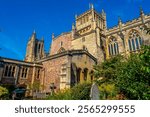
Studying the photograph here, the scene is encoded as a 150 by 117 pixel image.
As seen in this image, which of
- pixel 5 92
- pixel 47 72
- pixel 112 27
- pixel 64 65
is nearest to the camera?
pixel 5 92

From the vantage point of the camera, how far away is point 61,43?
156 feet

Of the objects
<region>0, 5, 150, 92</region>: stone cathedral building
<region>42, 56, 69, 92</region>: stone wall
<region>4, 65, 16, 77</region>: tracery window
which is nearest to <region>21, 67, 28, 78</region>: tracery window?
<region>0, 5, 150, 92</region>: stone cathedral building

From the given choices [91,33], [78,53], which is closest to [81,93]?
[78,53]

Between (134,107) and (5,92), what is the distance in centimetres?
1868

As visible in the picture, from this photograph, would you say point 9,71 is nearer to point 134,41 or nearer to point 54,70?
point 54,70

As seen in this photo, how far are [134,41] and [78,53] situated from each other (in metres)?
17.3

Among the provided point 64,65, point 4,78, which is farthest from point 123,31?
point 4,78

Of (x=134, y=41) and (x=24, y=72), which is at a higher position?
(x=134, y=41)

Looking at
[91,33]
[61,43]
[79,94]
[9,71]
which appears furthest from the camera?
[61,43]

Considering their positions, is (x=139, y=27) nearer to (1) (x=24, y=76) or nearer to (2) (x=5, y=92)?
(1) (x=24, y=76)

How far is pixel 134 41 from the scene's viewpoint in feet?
128

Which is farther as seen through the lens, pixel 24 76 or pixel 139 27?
pixel 139 27

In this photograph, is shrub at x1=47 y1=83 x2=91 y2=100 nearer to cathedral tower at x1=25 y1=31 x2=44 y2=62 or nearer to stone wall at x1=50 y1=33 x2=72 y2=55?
stone wall at x1=50 y1=33 x2=72 y2=55

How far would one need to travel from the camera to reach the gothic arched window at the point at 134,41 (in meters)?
38.4
